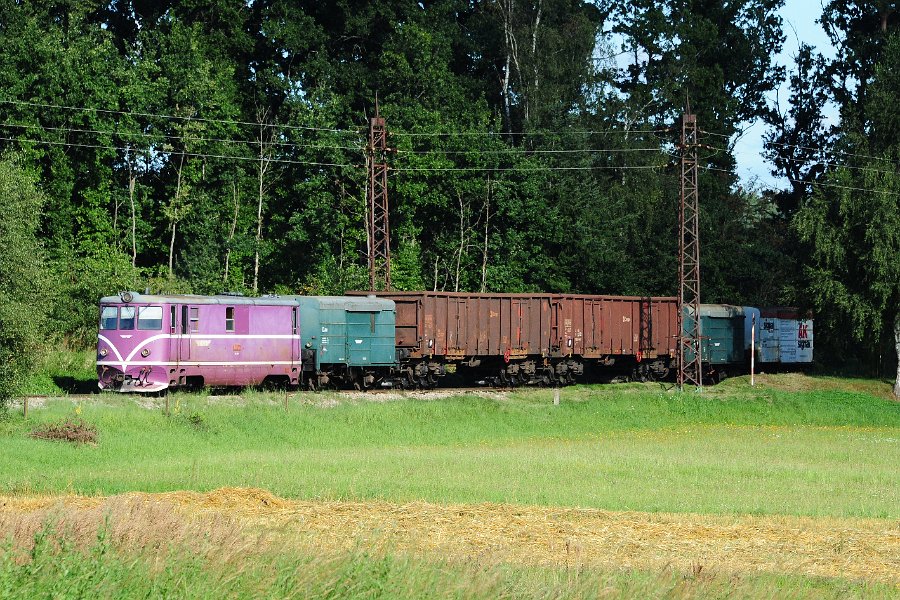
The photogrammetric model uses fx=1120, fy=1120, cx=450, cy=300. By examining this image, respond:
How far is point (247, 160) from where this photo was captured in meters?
63.4

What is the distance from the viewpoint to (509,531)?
16719 millimetres

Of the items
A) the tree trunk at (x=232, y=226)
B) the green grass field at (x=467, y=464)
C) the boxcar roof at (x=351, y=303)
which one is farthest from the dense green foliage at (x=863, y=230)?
the tree trunk at (x=232, y=226)

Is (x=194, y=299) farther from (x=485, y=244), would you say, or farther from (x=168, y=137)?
(x=485, y=244)

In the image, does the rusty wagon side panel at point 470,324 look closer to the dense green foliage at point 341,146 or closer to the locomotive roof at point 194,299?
the locomotive roof at point 194,299

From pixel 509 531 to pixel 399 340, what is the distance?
27837 mm

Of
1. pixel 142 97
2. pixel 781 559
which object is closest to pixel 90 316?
pixel 142 97

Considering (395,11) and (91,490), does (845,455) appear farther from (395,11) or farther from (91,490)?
(395,11)

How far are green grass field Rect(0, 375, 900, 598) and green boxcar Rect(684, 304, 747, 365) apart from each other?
20.1ft

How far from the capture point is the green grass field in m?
11.2

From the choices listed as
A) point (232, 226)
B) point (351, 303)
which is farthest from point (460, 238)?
point (351, 303)

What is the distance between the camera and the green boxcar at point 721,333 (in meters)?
53.2

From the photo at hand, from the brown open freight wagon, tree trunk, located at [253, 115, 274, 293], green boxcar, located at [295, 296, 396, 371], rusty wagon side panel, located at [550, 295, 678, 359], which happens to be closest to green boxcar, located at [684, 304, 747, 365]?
rusty wagon side panel, located at [550, 295, 678, 359]

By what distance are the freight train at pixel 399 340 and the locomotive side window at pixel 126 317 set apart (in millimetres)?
33

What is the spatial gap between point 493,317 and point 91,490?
26523 millimetres
